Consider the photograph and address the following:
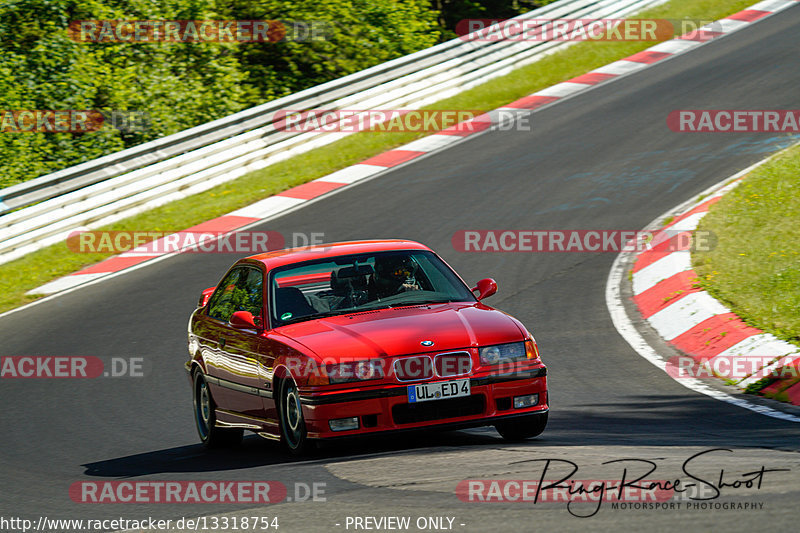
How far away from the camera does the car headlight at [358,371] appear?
255 inches

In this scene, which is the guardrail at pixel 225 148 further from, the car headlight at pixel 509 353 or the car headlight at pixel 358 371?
the car headlight at pixel 509 353

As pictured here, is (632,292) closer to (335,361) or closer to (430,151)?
(335,361)

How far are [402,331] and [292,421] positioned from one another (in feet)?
2.98

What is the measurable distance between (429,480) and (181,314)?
22.2ft

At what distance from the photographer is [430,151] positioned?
17.8m

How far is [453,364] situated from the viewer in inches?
258

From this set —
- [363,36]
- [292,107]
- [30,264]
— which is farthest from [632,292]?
[363,36]

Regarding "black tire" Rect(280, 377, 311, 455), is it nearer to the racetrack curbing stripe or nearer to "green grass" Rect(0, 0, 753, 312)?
the racetrack curbing stripe

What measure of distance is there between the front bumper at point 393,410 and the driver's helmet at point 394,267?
133 cm

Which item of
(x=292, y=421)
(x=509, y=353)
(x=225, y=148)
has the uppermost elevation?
(x=509, y=353)
